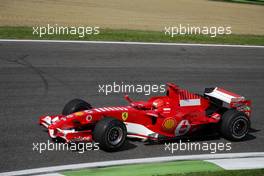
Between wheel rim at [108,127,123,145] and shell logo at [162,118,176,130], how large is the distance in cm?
96

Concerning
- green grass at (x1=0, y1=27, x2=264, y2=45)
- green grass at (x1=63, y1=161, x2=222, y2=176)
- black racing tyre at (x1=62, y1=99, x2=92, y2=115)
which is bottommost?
green grass at (x1=63, y1=161, x2=222, y2=176)

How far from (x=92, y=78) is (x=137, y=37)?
234 inches

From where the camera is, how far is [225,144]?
37.1 ft

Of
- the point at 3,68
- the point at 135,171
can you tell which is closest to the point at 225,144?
the point at 135,171

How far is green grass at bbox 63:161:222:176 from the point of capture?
9.33 metres

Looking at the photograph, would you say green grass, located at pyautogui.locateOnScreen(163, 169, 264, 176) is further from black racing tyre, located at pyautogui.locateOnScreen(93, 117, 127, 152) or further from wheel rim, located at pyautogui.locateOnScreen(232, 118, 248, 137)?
wheel rim, located at pyautogui.locateOnScreen(232, 118, 248, 137)

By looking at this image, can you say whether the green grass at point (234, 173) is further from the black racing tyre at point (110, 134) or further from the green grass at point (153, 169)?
the black racing tyre at point (110, 134)

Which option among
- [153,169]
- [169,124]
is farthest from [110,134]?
[169,124]

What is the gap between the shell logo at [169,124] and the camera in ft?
35.6

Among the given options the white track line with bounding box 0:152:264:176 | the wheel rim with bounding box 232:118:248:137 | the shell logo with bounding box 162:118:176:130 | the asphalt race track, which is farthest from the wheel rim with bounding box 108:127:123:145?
the wheel rim with bounding box 232:118:248:137

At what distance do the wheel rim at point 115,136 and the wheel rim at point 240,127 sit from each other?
240 centimetres

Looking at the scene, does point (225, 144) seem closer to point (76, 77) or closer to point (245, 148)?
point (245, 148)

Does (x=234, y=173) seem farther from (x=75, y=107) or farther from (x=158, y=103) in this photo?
(x=75, y=107)

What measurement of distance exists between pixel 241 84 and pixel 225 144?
5.00m
